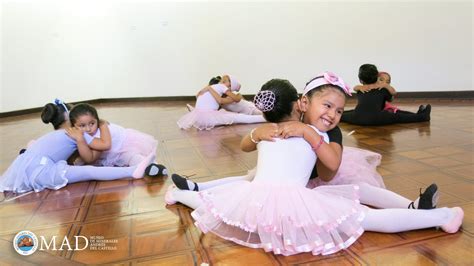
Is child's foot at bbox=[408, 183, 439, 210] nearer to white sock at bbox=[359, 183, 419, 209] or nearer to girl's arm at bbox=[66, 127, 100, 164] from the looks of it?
white sock at bbox=[359, 183, 419, 209]

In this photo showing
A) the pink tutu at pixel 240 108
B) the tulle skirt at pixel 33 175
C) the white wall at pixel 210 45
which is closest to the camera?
the tulle skirt at pixel 33 175

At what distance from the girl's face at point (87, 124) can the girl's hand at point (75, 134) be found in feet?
0.08

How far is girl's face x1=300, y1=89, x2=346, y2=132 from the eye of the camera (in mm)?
1338

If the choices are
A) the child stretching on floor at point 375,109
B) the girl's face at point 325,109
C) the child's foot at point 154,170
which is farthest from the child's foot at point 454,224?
the child stretching on floor at point 375,109

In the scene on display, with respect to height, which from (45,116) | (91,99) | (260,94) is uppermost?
(260,94)

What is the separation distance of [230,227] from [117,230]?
49 cm

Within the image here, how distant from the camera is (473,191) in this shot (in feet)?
5.59

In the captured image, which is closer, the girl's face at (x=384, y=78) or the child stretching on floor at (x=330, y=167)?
the child stretching on floor at (x=330, y=167)

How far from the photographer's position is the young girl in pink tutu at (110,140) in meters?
2.22

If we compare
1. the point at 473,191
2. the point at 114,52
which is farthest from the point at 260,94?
the point at 114,52

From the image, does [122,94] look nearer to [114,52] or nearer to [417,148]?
[114,52]

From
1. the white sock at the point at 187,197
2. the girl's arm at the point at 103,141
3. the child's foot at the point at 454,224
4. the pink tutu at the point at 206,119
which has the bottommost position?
the pink tutu at the point at 206,119

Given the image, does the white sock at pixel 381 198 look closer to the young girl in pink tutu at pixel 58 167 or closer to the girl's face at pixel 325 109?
the girl's face at pixel 325 109

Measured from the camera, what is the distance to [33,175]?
2.08 meters
